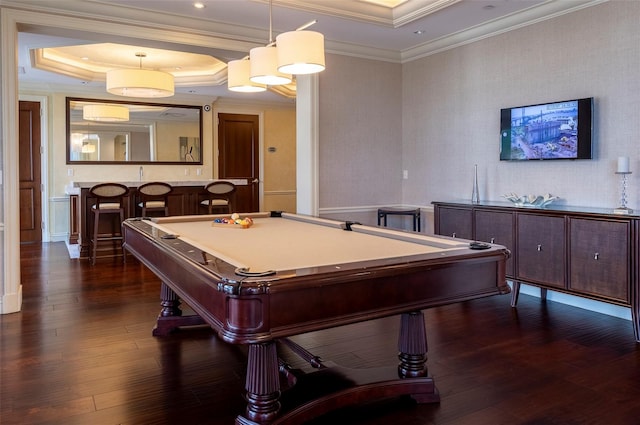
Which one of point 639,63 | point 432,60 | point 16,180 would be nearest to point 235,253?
point 16,180

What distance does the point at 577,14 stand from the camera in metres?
4.09

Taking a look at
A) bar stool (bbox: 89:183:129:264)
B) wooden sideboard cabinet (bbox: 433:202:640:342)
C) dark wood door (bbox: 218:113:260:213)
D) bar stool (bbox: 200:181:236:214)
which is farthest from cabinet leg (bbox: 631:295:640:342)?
dark wood door (bbox: 218:113:260:213)

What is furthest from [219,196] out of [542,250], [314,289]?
[314,289]

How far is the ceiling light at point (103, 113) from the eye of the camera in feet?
25.2

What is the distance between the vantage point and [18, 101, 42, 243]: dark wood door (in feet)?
25.8

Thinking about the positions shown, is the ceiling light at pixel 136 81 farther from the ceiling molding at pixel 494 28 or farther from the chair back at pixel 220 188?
the ceiling molding at pixel 494 28

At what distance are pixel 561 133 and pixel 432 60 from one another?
1.85 meters

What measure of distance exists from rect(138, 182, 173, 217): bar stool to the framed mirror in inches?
85.8

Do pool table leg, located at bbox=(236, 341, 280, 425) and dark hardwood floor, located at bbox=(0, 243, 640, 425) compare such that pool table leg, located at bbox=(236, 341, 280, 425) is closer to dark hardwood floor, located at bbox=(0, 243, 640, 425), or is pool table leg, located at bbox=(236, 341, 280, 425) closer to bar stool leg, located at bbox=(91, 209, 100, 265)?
dark hardwood floor, located at bbox=(0, 243, 640, 425)

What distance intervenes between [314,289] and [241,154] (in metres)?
8.16

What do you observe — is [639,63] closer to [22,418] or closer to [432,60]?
[432,60]

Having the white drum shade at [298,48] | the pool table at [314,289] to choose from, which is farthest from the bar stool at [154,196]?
the white drum shade at [298,48]

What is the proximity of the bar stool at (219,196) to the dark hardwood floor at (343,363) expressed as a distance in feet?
8.48

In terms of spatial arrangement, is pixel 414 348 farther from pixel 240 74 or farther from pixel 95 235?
pixel 95 235
